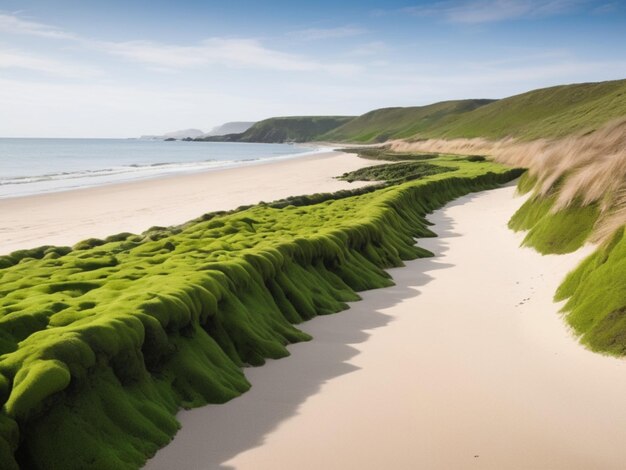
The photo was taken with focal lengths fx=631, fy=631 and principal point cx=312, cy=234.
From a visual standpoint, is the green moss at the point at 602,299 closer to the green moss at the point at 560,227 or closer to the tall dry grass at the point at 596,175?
the tall dry grass at the point at 596,175

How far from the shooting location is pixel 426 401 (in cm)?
711

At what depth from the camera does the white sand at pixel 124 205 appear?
74.1ft

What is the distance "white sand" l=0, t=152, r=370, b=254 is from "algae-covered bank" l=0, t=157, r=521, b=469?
8.20m

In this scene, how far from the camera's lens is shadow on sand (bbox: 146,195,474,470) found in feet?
19.6

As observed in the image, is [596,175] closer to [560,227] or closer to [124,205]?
[560,227]

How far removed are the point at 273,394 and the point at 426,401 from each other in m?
1.78

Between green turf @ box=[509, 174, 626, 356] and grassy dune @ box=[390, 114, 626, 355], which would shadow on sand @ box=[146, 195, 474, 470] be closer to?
green turf @ box=[509, 174, 626, 356]

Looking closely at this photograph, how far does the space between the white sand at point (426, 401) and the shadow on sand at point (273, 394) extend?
0.02m

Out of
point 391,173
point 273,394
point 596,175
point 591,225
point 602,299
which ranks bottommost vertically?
point 391,173

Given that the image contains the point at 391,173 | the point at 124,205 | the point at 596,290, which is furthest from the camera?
the point at 391,173

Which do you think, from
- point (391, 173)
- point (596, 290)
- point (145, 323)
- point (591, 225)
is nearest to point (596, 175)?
point (591, 225)

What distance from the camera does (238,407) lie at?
7055mm

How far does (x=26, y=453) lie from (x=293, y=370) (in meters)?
3.76

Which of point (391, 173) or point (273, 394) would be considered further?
point (391, 173)
